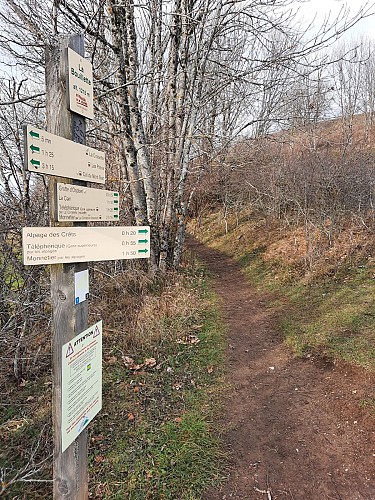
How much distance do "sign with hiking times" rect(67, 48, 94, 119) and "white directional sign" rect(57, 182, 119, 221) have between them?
0.45m

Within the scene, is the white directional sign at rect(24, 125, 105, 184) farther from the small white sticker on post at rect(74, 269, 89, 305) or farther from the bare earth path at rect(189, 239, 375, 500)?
the bare earth path at rect(189, 239, 375, 500)

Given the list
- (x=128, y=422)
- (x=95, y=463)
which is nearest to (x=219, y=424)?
(x=128, y=422)

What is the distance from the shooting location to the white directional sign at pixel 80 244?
166 centimetres

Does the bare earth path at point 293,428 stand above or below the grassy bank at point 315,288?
below

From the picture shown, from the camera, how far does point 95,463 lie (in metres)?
2.93

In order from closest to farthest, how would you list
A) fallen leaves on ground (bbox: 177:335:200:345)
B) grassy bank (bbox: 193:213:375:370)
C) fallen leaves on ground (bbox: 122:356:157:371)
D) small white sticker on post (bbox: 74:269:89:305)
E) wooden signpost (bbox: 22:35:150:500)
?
wooden signpost (bbox: 22:35:150:500)
small white sticker on post (bbox: 74:269:89:305)
fallen leaves on ground (bbox: 122:356:157:371)
grassy bank (bbox: 193:213:375:370)
fallen leaves on ground (bbox: 177:335:200:345)

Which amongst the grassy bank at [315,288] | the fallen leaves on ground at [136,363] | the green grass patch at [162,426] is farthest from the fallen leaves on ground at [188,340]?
the grassy bank at [315,288]

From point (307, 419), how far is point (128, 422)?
192 cm

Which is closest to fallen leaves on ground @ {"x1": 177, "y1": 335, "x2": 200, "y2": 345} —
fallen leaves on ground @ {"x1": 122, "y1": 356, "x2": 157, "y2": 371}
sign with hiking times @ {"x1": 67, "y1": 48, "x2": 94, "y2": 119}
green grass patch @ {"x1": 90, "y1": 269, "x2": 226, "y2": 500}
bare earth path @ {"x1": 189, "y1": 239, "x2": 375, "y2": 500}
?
green grass patch @ {"x1": 90, "y1": 269, "x2": 226, "y2": 500}

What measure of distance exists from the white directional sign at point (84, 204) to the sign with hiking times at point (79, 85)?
45 cm

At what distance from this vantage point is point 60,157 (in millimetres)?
1736

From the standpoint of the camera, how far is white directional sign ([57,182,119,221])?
1.78 m

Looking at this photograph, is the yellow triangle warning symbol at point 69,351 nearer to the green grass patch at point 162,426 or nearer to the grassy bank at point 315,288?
the green grass patch at point 162,426

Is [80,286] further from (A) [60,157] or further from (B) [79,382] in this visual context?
(A) [60,157]
